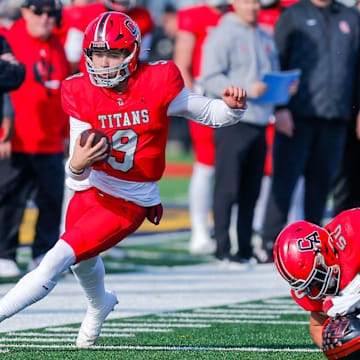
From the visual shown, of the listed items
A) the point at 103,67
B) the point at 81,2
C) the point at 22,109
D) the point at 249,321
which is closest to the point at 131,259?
the point at 22,109

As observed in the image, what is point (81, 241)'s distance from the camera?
4.67 metres

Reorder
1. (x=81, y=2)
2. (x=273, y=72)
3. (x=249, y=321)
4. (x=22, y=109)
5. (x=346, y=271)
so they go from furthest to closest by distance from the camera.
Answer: (x=81, y=2) → (x=273, y=72) → (x=22, y=109) → (x=249, y=321) → (x=346, y=271)

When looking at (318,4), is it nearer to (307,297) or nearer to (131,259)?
(131,259)

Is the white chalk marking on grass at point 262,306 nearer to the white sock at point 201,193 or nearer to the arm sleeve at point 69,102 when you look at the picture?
the arm sleeve at point 69,102

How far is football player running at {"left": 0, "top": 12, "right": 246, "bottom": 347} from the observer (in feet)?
16.0

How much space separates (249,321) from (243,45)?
2.84m

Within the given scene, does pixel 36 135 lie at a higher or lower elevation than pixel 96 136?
lower

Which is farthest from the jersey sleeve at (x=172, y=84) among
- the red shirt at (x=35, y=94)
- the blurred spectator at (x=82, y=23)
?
the blurred spectator at (x=82, y=23)

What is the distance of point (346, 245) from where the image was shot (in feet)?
14.4

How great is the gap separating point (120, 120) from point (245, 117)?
3053 millimetres

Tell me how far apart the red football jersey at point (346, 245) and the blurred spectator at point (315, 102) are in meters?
3.60

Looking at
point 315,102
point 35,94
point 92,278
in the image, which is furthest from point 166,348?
point 315,102

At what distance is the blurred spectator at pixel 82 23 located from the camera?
8172mm

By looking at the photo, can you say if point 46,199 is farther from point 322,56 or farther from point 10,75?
point 322,56
